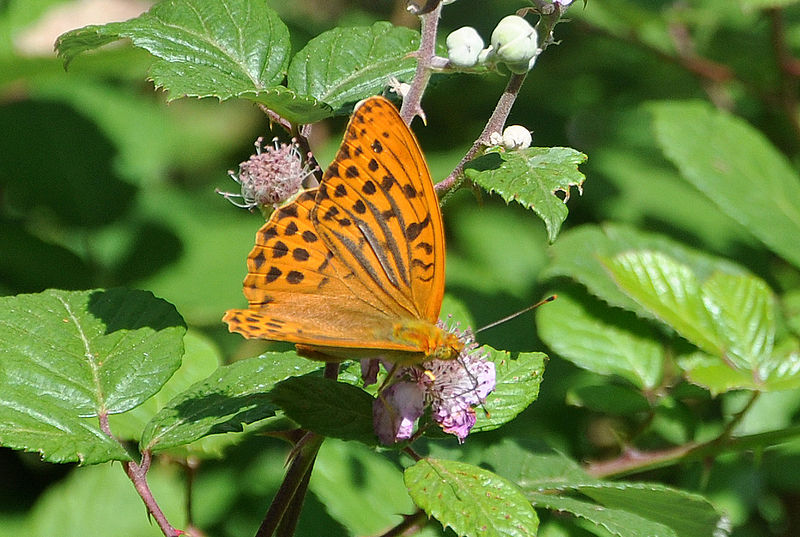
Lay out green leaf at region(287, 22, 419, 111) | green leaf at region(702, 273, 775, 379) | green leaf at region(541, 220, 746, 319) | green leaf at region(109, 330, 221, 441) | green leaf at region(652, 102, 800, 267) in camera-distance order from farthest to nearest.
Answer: green leaf at region(652, 102, 800, 267), green leaf at region(541, 220, 746, 319), green leaf at region(702, 273, 775, 379), green leaf at region(109, 330, 221, 441), green leaf at region(287, 22, 419, 111)

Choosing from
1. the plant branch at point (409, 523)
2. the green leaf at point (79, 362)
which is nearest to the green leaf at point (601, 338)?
the plant branch at point (409, 523)

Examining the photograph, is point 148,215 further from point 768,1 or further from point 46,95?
point 768,1

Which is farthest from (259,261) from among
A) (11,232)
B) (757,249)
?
(757,249)

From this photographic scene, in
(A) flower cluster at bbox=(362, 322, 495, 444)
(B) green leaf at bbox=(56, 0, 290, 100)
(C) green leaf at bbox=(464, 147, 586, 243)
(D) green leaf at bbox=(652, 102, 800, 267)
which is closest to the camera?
(C) green leaf at bbox=(464, 147, 586, 243)

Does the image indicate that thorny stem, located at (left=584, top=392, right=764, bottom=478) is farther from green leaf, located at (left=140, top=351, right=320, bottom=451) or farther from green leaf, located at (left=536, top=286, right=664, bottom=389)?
green leaf, located at (left=140, top=351, right=320, bottom=451)

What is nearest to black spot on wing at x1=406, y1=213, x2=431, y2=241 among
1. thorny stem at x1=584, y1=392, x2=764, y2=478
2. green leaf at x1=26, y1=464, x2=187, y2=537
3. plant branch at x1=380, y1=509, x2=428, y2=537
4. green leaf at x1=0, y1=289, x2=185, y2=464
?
green leaf at x1=0, y1=289, x2=185, y2=464

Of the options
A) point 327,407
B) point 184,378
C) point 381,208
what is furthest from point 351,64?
point 184,378

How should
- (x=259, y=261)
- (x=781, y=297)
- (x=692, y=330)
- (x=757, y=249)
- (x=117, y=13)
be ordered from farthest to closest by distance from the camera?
(x=117, y=13) → (x=757, y=249) → (x=781, y=297) → (x=692, y=330) → (x=259, y=261)
